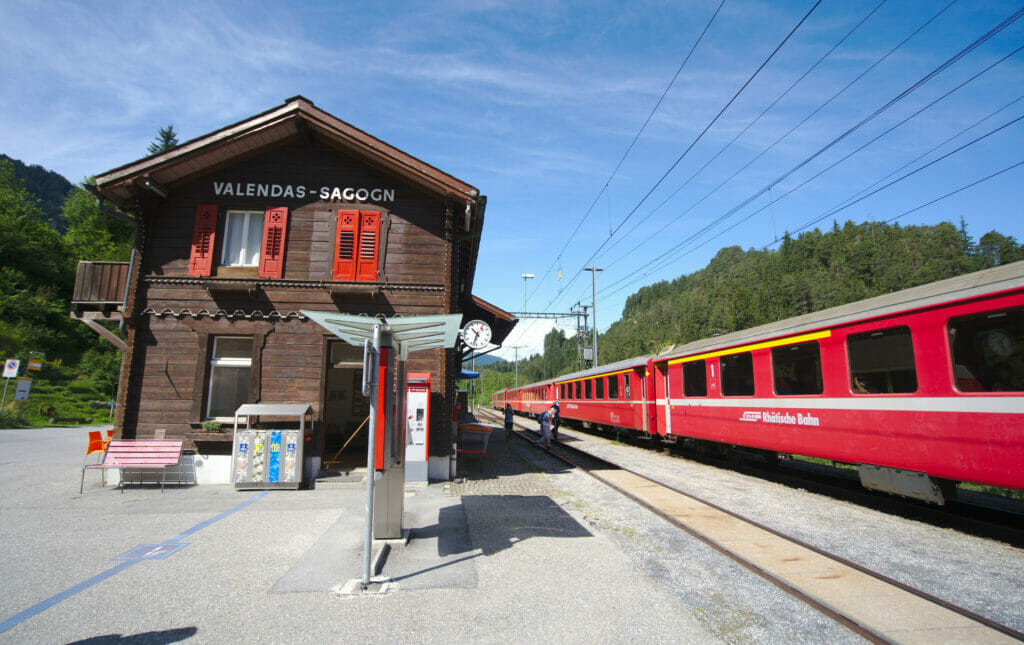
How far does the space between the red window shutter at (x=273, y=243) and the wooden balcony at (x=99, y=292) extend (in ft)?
10.4

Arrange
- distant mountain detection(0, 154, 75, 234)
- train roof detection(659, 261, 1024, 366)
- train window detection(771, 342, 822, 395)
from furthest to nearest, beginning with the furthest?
distant mountain detection(0, 154, 75, 234)
train window detection(771, 342, 822, 395)
train roof detection(659, 261, 1024, 366)

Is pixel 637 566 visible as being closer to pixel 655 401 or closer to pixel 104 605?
pixel 104 605

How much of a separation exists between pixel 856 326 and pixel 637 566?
5388 millimetres

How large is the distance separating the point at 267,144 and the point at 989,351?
1287 centimetres

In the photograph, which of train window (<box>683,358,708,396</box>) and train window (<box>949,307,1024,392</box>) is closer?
train window (<box>949,307,1024,392</box>)

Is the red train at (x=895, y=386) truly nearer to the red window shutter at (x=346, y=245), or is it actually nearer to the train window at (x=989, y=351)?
the train window at (x=989, y=351)

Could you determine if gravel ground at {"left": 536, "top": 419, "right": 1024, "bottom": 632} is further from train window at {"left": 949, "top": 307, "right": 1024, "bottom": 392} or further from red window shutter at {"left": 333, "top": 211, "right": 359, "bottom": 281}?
red window shutter at {"left": 333, "top": 211, "right": 359, "bottom": 281}

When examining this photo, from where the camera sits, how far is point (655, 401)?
14.3m

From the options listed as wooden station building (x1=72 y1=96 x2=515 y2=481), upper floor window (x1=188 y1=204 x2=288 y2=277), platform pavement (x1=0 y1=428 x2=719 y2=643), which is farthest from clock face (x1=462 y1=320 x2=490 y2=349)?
platform pavement (x1=0 y1=428 x2=719 y2=643)

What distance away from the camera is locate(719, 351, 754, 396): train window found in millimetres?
9969

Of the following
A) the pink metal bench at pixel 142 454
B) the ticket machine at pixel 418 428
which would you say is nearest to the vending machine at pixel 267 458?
the pink metal bench at pixel 142 454

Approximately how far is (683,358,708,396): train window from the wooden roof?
22.1ft

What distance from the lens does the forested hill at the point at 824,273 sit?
5547cm

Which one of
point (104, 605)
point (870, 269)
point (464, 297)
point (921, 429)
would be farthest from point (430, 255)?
point (870, 269)
